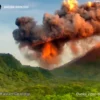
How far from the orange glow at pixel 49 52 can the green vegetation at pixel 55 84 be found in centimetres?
25

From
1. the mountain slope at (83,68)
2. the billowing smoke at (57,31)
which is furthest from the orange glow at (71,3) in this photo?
the mountain slope at (83,68)

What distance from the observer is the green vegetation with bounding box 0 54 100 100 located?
8805mm

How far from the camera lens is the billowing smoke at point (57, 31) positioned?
8844mm

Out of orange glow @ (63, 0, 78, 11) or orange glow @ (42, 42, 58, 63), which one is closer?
orange glow @ (63, 0, 78, 11)

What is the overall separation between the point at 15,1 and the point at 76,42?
1.51m

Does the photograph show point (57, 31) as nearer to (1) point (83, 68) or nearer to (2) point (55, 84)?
(1) point (83, 68)

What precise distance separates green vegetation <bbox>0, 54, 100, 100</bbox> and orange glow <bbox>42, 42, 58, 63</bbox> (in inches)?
9.7

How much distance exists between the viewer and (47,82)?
894 centimetres

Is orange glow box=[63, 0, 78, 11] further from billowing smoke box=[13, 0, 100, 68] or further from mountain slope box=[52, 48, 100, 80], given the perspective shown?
mountain slope box=[52, 48, 100, 80]

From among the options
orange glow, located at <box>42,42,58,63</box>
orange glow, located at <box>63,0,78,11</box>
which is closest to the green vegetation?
orange glow, located at <box>42,42,58,63</box>

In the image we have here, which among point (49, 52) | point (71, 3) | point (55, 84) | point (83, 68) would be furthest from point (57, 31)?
point (55, 84)

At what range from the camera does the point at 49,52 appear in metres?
8.91

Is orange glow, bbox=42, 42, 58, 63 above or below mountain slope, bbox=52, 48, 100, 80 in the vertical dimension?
above

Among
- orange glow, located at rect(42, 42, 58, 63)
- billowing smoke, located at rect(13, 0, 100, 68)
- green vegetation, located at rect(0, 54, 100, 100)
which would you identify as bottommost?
green vegetation, located at rect(0, 54, 100, 100)
